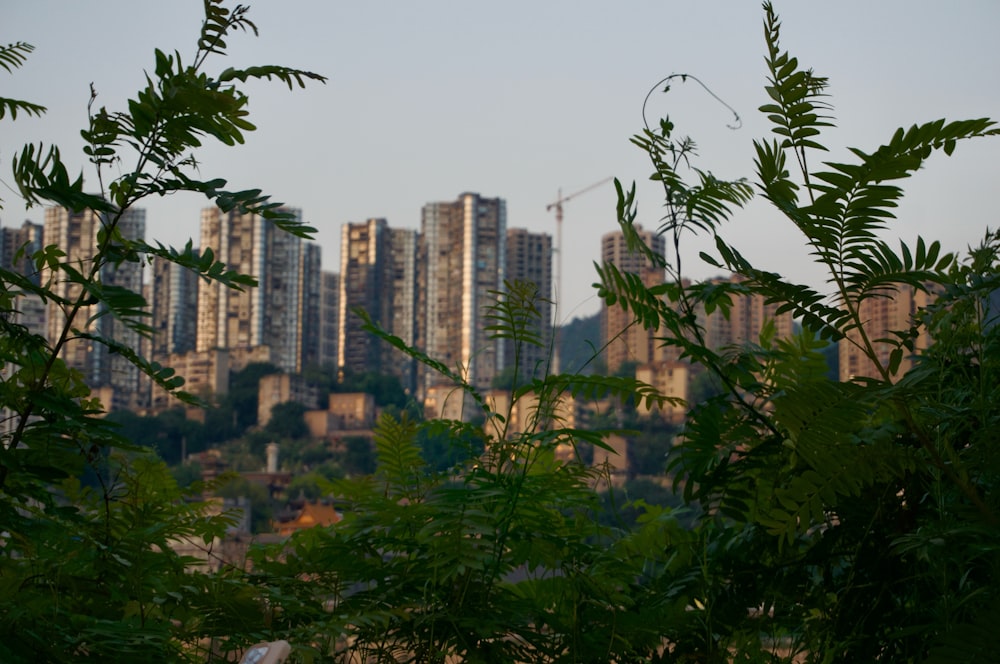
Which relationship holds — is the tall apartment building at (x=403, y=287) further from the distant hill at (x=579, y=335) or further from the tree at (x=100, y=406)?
the tree at (x=100, y=406)

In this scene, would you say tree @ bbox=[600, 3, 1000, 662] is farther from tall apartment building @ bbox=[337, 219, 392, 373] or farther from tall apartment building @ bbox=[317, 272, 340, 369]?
tall apartment building @ bbox=[317, 272, 340, 369]

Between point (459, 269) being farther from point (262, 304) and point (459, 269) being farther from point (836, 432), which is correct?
point (836, 432)

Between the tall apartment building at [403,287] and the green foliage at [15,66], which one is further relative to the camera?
the tall apartment building at [403,287]

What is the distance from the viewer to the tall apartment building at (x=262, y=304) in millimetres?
56500

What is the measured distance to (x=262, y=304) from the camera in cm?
6012

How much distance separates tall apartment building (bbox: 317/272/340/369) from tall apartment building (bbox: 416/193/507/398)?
5.76 m

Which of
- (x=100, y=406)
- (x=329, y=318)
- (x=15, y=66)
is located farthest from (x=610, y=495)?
(x=329, y=318)

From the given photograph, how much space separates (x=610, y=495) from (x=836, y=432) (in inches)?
9.7

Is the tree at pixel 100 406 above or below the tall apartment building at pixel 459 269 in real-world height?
below

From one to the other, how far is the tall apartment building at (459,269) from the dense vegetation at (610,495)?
188ft

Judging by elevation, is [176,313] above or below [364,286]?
below

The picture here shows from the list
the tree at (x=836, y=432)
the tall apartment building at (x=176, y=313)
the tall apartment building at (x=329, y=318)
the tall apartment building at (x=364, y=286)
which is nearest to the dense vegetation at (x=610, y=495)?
the tree at (x=836, y=432)

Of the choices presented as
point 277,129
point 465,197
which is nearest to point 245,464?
point 465,197

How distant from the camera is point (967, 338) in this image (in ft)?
2.77
